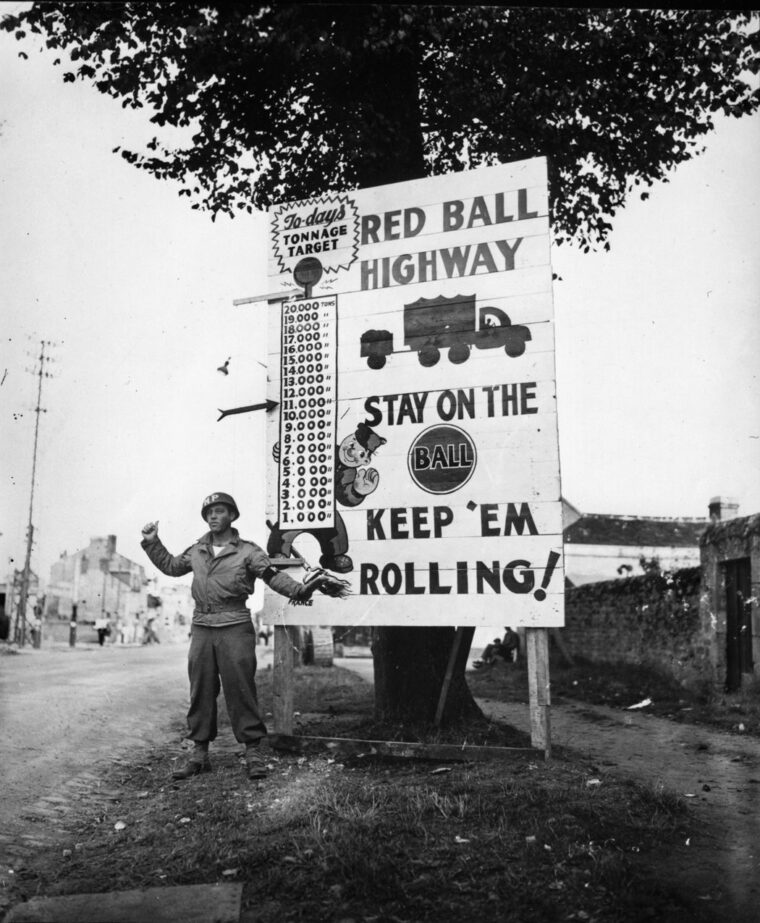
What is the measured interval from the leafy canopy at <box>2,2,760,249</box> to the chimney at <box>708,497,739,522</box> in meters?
11.0

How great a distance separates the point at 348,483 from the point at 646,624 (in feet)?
33.5

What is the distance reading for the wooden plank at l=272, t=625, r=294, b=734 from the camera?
685 centimetres

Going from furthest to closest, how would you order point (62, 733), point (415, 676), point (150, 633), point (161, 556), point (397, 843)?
point (150, 633) → point (62, 733) → point (415, 676) → point (161, 556) → point (397, 843)

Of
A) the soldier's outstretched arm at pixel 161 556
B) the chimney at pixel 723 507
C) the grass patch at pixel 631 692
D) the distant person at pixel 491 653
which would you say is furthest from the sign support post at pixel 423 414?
the distant person at pixel 491 653

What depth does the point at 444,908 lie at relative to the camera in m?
3.91

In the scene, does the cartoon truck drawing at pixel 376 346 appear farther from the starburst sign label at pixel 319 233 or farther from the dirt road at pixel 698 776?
the dirt road at pixel 698 776

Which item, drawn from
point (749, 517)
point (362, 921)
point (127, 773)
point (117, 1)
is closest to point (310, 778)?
point (127, 773)

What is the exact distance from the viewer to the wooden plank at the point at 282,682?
6.85 metres

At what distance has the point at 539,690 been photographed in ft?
20.5

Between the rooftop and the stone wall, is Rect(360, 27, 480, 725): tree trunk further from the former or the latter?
the rooftop

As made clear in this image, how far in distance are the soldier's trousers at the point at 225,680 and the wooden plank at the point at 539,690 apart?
1946mm

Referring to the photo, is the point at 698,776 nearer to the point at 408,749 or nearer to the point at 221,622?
the point at 408,749

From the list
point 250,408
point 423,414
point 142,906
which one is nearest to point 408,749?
point 423,414

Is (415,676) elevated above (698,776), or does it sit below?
above
